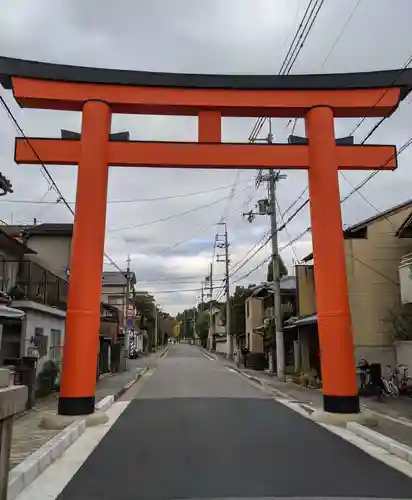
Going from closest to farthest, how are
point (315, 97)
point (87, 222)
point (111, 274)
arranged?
1. point (87, 222)
2. point (315, 97)
3. point (111, 274)

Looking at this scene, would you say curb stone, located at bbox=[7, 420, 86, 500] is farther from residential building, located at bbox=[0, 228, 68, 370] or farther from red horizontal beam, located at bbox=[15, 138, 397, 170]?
red horizontal beam, located at bbox=[15, 138, 397, 170]

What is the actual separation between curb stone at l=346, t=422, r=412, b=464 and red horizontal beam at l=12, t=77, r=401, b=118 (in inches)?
296

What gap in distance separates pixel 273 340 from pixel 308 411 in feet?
56.8

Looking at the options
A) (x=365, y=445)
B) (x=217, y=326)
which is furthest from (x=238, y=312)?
(x=365, y=445)

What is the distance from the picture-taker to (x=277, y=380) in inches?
1003

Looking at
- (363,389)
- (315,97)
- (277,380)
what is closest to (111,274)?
(277,380)

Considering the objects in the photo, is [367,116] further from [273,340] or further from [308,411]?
[273,340]

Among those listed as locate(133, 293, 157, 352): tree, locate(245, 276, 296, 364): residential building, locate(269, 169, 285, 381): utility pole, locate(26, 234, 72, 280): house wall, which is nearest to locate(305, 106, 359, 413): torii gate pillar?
locate(269, 169, 285, 381): utility pole

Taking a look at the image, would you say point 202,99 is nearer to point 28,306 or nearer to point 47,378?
point 28,306

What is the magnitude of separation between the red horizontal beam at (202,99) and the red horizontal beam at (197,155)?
→ 3.09ft

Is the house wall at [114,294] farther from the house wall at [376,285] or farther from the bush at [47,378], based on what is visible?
the house wall at [376,285]

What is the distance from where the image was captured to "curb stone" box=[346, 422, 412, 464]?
8102 millimetres

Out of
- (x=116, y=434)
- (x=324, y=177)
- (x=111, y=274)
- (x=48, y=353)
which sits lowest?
(x=116, y=434)

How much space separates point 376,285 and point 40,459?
52.2ft
